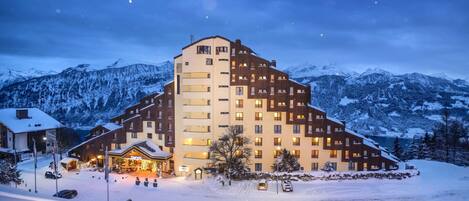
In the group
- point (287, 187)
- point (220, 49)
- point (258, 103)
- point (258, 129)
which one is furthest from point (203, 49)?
point (287, 187)

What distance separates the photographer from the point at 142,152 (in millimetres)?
53094

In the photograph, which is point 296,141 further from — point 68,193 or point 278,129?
point 68,193

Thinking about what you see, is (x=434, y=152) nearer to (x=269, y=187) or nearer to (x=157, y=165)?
(x=269, y=187)

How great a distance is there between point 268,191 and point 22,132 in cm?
4372

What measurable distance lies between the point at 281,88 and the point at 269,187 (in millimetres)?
13713

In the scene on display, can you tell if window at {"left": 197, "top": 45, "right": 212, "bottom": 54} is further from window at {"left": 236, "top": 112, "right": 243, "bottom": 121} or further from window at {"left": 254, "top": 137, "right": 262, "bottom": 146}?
window at {"left": 254, "top": 137, "right": 262, "bottom": 146}

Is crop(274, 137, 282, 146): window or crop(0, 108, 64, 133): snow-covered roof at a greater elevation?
crop(0, 108, 64, 133): snow-covered roof

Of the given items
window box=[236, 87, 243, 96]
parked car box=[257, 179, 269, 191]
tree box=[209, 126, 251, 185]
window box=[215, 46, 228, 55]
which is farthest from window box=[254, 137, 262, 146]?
window box=[215, 46, 228, 55]

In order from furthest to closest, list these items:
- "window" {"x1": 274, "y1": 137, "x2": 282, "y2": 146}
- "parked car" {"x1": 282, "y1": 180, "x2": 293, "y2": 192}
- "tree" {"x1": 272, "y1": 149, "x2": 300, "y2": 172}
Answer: "window" {"x1": 274, "y1": 137, "x2": 282, "y2": 146}, "tree" {"x1": 272, "y1": 149, "x2": 300, "y2": 172}, "parked car" {"x1": 282, "y1": 180, "x2": 293, "y2": 192}

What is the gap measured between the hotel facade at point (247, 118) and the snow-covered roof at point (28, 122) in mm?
20389

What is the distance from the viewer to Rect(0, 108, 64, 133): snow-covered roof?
63.2m

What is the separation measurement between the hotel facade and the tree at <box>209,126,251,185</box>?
5.29 ft

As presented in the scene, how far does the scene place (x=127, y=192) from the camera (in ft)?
141

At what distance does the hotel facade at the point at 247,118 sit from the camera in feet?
169
